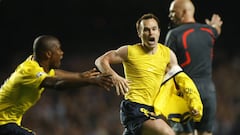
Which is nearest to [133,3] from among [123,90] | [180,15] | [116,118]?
[116,118]

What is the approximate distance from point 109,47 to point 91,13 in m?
0.78

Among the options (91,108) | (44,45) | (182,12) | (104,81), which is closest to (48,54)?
(44,45)

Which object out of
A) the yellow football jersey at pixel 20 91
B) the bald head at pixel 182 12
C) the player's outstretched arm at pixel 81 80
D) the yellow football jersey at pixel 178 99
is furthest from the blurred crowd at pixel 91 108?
the player's outstretched arm at pixel 81 80

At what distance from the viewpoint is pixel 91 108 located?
11094 mm

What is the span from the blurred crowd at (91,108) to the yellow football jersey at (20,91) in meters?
5.05

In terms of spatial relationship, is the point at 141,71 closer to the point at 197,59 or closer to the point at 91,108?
the point at 197,59

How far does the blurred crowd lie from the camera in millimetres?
10500

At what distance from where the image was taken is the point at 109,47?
11.5 metres

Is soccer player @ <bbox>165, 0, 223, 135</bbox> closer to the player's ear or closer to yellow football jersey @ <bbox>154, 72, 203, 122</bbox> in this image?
yellow football jersey @ <bbox>154, 72, 203, 122</bbox>

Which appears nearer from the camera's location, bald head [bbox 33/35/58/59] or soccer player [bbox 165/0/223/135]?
bald head [bbox 33/35/58/59]

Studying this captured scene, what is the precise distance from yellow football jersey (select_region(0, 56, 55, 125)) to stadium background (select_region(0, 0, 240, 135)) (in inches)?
198

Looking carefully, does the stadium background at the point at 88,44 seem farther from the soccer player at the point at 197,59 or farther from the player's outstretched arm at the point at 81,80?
the player's outstretched arm at the point at 81,80

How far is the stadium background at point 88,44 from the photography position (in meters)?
10.7

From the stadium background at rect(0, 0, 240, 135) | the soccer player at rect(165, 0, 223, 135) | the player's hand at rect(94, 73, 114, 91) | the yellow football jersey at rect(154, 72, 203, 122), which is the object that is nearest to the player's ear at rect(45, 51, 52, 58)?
the player's hand at rect(94, 73, 114, 91)
